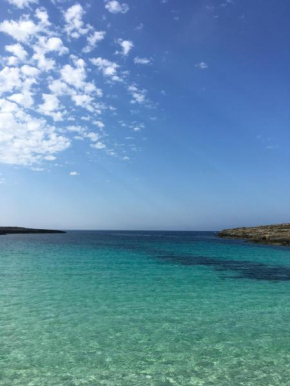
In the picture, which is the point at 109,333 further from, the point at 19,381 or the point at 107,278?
the point at 107,278

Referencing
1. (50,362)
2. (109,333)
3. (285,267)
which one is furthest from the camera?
(285,267)

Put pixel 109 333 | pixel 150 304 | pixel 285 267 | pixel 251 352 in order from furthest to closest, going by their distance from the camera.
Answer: pixel 285 267, pixel 150 304, pixel 109 333, pixel 251 352

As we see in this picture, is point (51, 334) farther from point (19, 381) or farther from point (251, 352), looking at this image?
point (251, 352)

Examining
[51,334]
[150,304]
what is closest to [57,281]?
[150,304]

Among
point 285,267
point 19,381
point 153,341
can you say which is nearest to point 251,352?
point 153,341

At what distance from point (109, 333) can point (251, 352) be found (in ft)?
19.2

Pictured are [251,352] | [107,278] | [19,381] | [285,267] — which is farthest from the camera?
[285,267]

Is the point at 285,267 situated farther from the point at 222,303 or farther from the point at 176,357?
the point at 176,357

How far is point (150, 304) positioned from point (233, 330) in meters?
5.77

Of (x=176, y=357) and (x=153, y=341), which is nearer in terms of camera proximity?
(x=176, y=357)

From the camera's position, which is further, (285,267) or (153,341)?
(285,267)

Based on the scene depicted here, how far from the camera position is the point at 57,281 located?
2516cm

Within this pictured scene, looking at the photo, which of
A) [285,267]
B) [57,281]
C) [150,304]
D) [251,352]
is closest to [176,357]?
[251,352]

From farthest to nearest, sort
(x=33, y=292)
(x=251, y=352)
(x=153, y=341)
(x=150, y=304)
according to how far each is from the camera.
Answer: (x=33, y=292)
(x=150, y=304)
(x=153, y=341)
(x=251, y=352)
